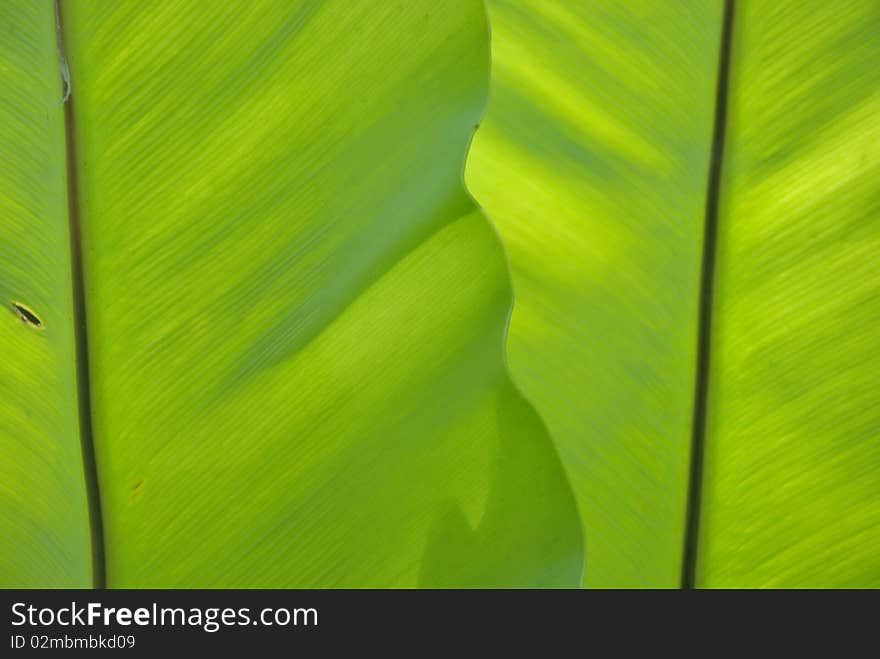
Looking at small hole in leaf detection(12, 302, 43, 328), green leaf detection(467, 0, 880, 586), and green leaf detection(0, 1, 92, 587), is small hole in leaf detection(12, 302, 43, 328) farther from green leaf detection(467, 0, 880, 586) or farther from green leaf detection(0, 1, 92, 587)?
green leaf detection(467, 0, 880, 586)

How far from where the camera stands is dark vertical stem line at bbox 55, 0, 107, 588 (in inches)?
13.9

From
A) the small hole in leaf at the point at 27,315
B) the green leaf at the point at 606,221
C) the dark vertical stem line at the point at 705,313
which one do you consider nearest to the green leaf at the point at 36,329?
the small hole in leaf at the point at 27,315

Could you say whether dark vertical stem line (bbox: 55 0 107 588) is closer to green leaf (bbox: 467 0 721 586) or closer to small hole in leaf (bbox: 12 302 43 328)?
small hole in leaf (bbox: 12 302 43 328)

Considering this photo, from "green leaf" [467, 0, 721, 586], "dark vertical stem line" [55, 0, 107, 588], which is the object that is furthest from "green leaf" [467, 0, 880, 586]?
"dark vertical stem line" [55, 0, 107, 588]

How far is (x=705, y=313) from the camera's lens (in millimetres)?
402

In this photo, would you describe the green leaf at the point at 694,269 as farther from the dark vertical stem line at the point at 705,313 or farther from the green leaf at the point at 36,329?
the green leaf at the point at 36,329

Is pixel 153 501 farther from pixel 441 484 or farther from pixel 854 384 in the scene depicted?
pixel 854 384

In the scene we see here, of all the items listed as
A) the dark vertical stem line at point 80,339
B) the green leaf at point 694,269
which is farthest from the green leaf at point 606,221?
the dark vertical stem line at point 80,339

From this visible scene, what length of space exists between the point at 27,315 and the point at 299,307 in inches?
4.6

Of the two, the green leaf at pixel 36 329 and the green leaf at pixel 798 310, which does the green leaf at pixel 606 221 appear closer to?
the green leaf at pixel 798 310

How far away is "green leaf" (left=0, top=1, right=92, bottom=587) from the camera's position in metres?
0.35

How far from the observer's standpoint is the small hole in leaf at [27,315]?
1.21 ft

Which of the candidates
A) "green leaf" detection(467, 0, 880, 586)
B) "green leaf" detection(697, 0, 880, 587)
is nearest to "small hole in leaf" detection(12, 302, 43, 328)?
"green leaf" detection(467, 0, 880, 586)

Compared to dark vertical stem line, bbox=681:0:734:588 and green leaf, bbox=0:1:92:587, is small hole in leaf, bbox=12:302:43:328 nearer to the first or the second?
green leaf, bbox=0:1:92:587
